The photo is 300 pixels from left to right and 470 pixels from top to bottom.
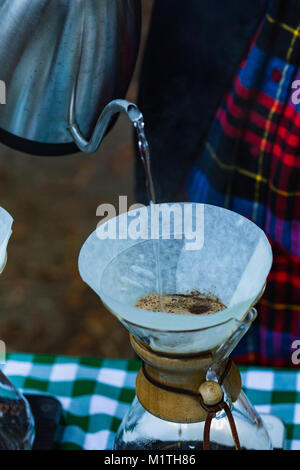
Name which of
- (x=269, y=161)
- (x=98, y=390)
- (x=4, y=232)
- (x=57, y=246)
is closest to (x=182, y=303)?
(x=4, y=232)

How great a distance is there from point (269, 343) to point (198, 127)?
407 millimetres

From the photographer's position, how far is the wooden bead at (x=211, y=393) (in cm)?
56

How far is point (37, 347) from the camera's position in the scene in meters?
1.85

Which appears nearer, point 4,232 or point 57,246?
point 4,232

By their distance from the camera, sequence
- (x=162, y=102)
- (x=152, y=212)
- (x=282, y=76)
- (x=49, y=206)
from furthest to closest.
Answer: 1. (x=49, y=206)
2. (x=162, y=102)
3. (x=282, y=76)
4. (x=152, y=212)

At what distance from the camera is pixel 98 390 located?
899 mm

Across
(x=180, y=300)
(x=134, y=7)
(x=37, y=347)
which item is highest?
(x=134, y=7)

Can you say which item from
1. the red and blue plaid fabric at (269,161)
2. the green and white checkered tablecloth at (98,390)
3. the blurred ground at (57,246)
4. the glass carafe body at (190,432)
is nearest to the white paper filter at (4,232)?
the glass carafe body at (190,432)

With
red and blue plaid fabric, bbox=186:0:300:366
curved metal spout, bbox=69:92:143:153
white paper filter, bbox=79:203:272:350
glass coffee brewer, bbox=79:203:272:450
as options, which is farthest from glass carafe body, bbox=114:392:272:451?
red and blue plaid fabric, bbox=186:0:300:366

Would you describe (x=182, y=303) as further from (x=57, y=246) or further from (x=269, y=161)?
(x=57, y=246)

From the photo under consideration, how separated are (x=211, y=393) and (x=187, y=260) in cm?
14

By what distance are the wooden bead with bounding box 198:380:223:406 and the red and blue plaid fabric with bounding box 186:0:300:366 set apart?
554 millimetres
